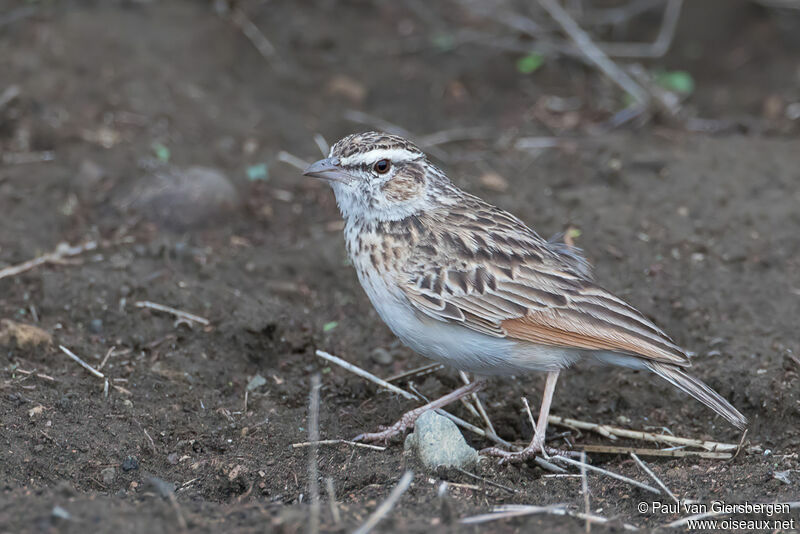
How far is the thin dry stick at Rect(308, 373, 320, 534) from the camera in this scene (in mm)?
4082

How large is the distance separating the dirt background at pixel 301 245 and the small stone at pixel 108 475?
0.18 feet

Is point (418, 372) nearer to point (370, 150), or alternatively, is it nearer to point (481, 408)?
point (481, 408)

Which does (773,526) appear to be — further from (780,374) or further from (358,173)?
(358,173)

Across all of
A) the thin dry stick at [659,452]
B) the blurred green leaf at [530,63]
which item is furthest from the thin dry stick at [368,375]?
the blurred green leaf at [530,63]

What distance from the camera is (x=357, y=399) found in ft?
20.8

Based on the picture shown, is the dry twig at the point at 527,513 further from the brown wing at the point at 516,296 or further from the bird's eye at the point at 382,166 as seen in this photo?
the bird's eye at the point at 382,166

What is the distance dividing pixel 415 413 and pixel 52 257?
3294 millimetres

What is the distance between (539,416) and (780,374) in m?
1.69

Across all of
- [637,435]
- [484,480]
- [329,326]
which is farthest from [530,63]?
[484,480]

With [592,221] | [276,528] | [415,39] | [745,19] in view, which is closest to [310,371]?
[276,528]

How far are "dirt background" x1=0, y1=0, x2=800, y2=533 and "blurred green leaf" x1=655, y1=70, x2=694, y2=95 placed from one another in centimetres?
18

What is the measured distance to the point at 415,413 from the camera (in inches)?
232

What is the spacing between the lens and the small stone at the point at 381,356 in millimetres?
6730

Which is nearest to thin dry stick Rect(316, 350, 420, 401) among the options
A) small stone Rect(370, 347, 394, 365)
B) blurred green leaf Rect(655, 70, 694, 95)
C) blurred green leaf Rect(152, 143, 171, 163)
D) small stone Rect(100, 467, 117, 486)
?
small stone Rect(370, 347, 394, 365)
